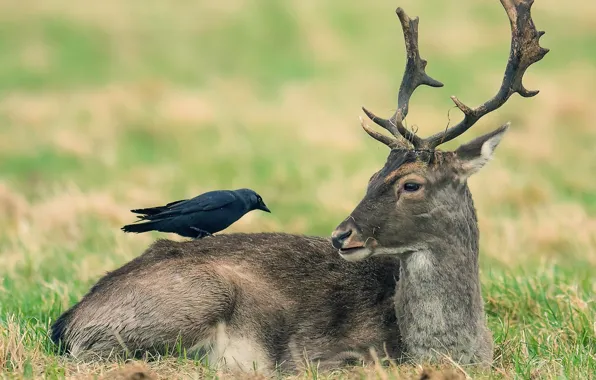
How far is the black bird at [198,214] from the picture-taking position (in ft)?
20.8

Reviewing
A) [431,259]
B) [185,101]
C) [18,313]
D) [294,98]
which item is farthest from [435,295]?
[294,98]

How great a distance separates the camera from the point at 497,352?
6.13 m

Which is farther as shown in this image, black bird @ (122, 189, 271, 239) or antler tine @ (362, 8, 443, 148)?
black bird @ (122, 189, 271, 239)

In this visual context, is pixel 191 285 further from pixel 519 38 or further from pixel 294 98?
pixel 294 98

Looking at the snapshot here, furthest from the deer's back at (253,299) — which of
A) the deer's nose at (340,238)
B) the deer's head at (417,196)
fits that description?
the deer's nose at (340,238)

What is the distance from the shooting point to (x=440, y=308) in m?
5.79

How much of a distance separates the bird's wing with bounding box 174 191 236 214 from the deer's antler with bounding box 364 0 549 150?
3.17 feet

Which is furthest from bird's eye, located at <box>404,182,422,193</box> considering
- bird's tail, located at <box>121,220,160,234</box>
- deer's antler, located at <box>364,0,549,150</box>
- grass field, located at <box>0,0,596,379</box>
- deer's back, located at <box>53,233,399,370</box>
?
bird's tail, located at <box>121,220,160,234</box>

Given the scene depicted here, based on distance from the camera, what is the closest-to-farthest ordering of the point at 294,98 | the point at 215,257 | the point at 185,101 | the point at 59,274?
the point at 215,257 < the point at 59,274 < the point at 185,101 < the point at 294,98

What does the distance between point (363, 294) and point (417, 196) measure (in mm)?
704

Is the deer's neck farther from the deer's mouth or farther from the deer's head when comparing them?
the deer's mouth

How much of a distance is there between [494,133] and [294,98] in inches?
485

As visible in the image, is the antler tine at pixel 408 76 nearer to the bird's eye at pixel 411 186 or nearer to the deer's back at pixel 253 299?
the bird's eye at pixel 411 186

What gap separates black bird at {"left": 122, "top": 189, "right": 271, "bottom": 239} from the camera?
6.35m
